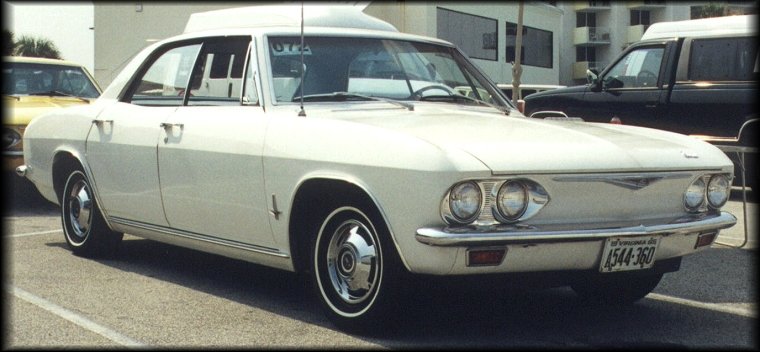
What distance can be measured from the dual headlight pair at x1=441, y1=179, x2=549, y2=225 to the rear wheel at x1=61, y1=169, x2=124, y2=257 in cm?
334

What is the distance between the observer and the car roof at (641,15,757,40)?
1172cm

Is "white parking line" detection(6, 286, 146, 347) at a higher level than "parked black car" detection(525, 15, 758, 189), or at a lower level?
lower

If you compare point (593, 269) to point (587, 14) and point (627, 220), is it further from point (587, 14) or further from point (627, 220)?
point (587, 14)

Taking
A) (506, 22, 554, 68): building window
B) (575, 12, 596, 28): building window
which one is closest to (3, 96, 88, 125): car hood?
(506, 22, 554, 68): building window

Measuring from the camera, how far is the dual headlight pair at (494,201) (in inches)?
175

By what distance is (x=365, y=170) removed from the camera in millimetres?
4715

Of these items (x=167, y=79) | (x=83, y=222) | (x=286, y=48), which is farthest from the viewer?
(x=83, y=222)

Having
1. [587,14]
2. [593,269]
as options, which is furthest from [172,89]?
[587,14]

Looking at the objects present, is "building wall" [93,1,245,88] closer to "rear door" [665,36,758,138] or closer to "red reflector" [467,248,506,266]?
"rear door" [665,36,758,138]

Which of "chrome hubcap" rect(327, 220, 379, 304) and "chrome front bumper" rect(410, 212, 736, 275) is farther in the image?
"chrome hubcap" rect(327, 220, 379, 304)

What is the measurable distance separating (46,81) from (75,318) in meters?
7.35

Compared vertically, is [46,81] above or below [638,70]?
below

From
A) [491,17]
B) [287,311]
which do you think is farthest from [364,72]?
[491,17]

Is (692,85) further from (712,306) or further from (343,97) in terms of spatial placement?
(343,97)
